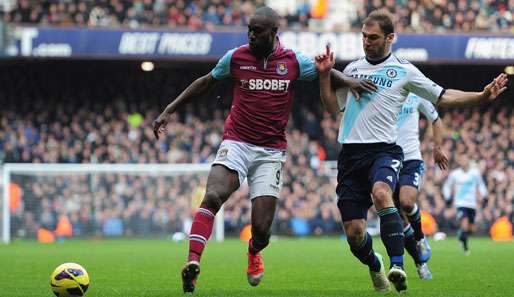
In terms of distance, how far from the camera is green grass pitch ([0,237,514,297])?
9500mm

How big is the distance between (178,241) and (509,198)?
1005cm

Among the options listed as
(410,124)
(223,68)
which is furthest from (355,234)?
(410,124)

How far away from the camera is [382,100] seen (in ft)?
30.4

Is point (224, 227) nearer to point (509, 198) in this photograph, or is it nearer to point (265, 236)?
point (509, 198)

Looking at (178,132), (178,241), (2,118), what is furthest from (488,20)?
(2,118)

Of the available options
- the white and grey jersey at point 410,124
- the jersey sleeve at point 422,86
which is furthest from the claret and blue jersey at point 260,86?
the white and grey jersey at point 410,124

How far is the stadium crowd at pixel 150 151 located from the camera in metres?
26.5

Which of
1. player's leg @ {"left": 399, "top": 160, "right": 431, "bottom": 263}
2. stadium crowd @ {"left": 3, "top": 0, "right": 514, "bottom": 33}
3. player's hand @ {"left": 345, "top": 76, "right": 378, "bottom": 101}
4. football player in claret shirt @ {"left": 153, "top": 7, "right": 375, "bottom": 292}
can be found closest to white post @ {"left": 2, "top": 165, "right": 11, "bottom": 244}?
stadium crowd @ {"left": 3, "top": 0, "right": 514, "bottom": 33}

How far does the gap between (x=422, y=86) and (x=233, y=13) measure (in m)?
22.6

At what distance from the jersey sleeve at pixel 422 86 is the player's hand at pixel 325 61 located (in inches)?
30.1

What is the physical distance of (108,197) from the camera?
2639 cm

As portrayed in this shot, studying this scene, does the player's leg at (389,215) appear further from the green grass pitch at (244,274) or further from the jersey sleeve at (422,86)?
the jersey sleeve at (422,86)

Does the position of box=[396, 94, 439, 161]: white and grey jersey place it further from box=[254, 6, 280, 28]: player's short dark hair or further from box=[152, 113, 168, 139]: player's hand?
box=[152, 113, 168, 139]: player's hand

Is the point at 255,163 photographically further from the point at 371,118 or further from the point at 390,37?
the point at 390,37
